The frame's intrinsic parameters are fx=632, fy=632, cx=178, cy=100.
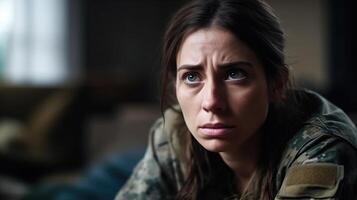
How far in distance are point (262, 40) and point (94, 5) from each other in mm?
5379

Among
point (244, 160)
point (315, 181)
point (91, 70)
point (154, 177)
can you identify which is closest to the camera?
point (315, 181)

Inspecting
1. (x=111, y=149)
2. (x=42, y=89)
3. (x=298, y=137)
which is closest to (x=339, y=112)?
(x=298, y=137)

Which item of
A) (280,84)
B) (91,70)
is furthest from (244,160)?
(91,70)

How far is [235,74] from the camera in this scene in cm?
88

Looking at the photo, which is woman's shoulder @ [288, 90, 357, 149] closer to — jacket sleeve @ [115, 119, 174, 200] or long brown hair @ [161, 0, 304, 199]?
long brown hair @ [161, 0, 304, 199]

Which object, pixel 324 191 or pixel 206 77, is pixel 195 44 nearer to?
pixel 206 77

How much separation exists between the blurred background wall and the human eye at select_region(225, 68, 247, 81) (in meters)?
1.49

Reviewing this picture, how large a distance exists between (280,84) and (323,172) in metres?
0.15

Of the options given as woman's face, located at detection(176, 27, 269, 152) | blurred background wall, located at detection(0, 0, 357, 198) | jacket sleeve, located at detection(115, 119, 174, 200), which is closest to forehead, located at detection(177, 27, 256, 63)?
woman's face, located at detection(176, 27, 269, 152)

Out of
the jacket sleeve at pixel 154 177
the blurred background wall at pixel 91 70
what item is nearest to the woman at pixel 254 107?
the jacket sleeve at pixel 154 177

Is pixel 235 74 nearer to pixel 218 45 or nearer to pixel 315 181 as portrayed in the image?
pixel 218 45

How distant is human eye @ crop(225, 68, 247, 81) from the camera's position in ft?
2.87

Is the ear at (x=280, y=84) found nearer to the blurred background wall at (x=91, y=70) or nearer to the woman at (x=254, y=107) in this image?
the woman at (x=254, y=107)

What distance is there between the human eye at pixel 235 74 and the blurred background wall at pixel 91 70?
1.49 metres
